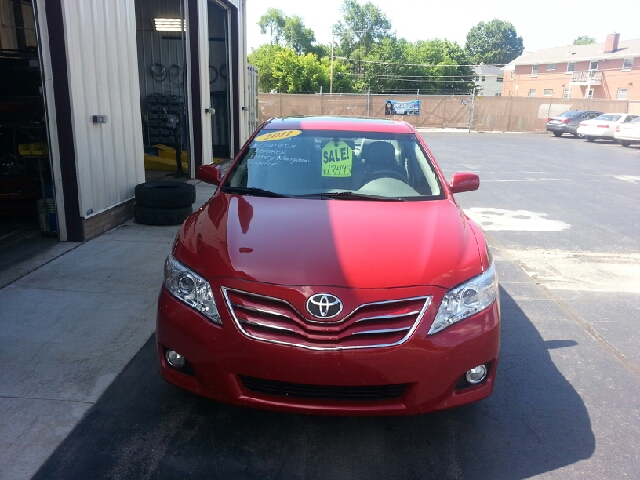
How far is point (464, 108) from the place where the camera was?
114 feet

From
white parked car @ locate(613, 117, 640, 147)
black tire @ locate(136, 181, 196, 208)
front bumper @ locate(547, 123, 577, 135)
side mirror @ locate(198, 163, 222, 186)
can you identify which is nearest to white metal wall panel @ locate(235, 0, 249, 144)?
black tire @ locate(136, 181, 196, 208)

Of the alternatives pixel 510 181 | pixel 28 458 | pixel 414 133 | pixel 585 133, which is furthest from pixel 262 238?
pixel 585 133

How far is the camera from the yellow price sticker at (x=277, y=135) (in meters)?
4.43

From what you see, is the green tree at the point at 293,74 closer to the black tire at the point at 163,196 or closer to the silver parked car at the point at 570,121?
the silver parked car at the point at 570,121

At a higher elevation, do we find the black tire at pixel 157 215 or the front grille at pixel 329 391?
the front grille at pixel 329 391

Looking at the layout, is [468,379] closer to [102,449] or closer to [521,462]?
[521,462]

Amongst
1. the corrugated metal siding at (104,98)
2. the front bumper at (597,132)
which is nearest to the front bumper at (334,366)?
the corrugated metal siding at (104,98)

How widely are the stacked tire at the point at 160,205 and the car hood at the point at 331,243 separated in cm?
377

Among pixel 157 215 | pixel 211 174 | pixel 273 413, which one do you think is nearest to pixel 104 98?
pixel 157 215

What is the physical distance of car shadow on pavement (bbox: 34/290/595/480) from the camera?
2.66m

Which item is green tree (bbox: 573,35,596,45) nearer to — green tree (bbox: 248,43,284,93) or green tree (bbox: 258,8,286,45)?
green tree (bbox: 258,8,286,45)

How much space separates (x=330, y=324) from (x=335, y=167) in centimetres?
185

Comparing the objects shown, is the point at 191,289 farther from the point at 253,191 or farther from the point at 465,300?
the point at 465,300

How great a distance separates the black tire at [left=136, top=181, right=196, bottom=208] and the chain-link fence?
25597 mm
